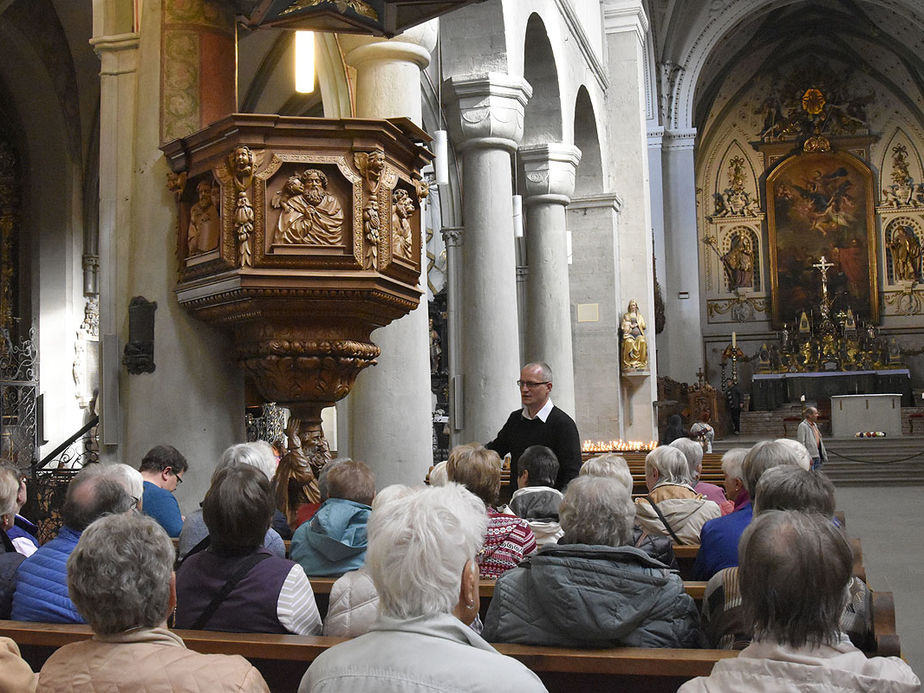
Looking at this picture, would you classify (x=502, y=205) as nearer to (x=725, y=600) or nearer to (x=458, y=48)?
(x=458, y=48)

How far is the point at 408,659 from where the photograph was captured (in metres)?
1.80

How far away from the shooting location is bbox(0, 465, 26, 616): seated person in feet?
10.4

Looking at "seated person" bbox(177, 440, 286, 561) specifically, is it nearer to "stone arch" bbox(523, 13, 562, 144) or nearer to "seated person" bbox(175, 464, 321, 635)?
"seated person" bbox(175, 464, 321, 635)

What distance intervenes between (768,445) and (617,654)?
1666 mm

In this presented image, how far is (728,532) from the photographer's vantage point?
3.59 metres

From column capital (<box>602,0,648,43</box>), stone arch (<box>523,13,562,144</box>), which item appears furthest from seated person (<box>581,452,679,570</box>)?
column capital (<box>602,0,648,43</box>)

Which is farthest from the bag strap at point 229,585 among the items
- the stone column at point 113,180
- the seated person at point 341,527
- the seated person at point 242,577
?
the stone column at point 113,180

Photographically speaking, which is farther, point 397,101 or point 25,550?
point 397,101

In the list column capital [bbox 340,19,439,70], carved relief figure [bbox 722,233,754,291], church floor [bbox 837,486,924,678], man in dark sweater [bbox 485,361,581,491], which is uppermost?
carved relief figure [bbox 722,233,754,291]

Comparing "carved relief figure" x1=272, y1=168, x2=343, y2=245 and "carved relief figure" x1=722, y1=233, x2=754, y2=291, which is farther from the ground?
"carved relief figure" x1=722, y1=233, x2=754, y2=291

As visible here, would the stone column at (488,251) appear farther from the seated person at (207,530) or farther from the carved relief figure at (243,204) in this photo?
the seated person at (207,530)

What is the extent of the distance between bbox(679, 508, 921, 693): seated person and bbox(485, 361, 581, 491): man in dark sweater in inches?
146

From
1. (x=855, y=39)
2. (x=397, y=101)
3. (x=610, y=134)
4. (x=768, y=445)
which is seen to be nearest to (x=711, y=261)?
(x=855, y=39)

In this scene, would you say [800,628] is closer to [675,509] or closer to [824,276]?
[675,509]
